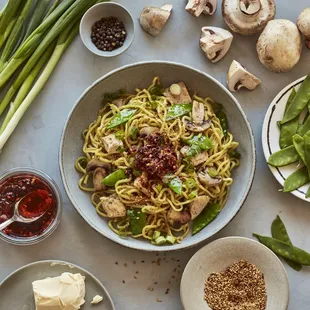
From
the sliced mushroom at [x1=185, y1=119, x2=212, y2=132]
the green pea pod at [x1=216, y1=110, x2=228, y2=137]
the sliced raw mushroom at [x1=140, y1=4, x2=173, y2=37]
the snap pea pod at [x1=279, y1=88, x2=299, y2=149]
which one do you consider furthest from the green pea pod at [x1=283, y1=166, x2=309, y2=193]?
the sliced raw mushroom at [x1=140, y1=4, x2=173, y2=37]

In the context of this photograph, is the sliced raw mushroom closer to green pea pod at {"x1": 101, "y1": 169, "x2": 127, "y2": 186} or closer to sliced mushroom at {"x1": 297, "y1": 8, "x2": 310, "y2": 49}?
sliced mushroom at {"x1": 297, "y1": 8, "x2": 310, "y2": 49}

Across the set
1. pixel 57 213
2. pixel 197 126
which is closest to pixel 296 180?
pixel 197 126

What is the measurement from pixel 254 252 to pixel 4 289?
4.64ft

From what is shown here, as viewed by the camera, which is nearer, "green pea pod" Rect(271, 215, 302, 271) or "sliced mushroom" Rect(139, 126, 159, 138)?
"sliced mushroom" Rect(139, 126, 159, 138)

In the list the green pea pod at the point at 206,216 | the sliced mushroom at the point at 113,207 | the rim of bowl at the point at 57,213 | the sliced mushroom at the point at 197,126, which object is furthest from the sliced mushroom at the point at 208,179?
the rim of bowl at the point at 57,213

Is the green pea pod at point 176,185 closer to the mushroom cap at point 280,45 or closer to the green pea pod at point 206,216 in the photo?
the green pea pod at point 206,216

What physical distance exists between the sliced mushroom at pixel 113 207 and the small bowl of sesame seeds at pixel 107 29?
0.82 meters

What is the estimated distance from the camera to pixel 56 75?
3.47 m

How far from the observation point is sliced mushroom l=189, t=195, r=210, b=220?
10.7 ft

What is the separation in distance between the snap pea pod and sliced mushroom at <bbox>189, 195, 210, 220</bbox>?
0.56 metres

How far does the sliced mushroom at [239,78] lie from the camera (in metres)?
3.38

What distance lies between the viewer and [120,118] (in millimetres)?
3338

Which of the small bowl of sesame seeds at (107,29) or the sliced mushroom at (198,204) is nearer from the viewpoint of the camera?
the sliced mushroom at (198,204)

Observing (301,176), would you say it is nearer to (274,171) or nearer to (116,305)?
(274,171)
